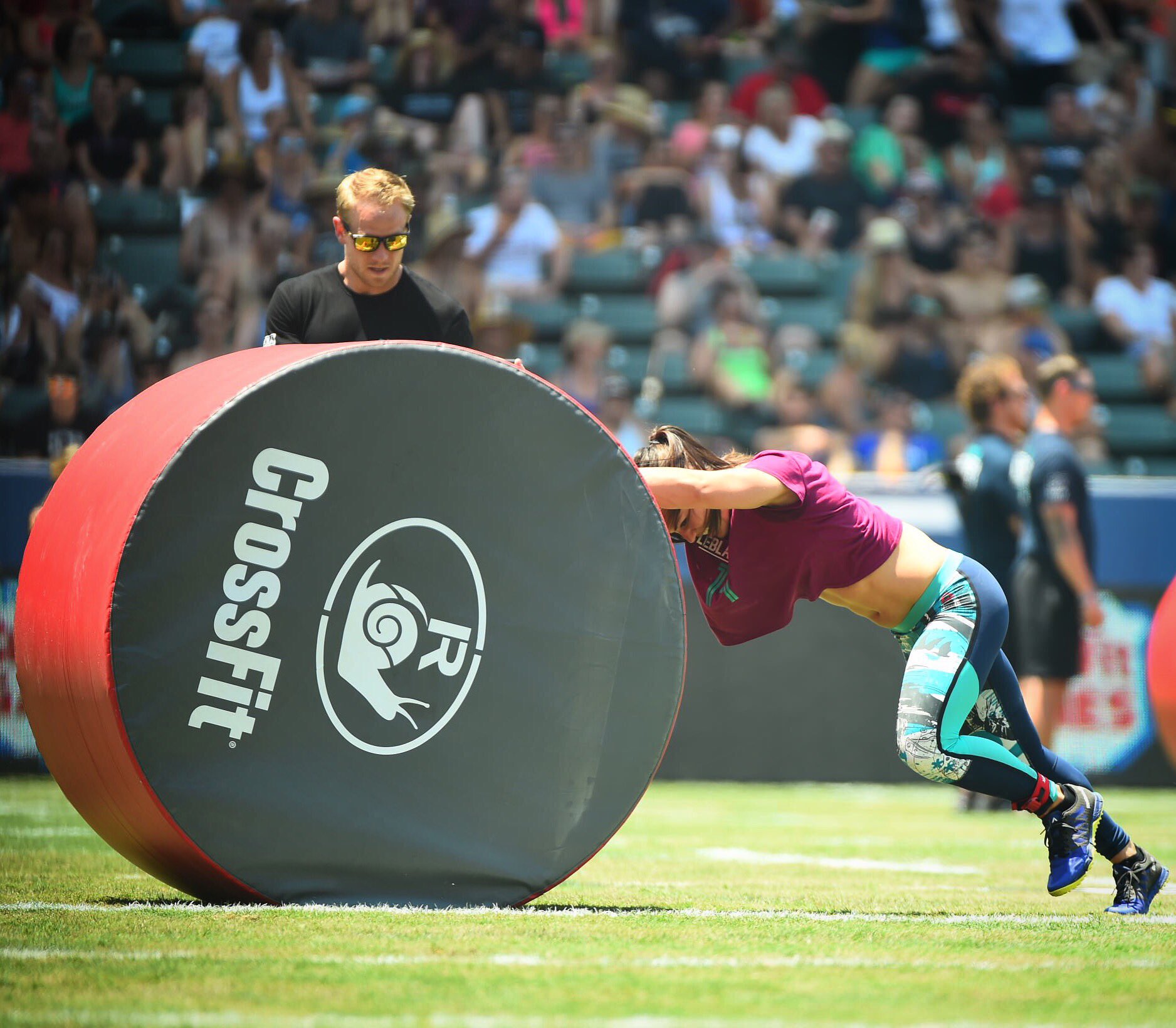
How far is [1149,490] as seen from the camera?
9211 millimetres

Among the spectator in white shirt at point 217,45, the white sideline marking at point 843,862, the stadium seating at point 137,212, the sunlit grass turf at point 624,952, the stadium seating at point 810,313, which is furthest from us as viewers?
the stadium seating at point 810,313

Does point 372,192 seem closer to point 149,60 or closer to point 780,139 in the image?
point 149,60

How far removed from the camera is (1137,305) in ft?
45.0

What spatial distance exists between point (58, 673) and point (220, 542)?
1.89 feet

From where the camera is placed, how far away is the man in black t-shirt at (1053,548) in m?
7.97

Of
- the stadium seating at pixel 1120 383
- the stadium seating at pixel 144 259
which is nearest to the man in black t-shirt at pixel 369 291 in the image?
the stadium seating at pixel 144 259

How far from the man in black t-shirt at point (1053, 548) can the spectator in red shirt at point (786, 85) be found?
6838 mm

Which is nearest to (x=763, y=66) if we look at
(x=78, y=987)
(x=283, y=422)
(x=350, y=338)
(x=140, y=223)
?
(x=140, y=223)

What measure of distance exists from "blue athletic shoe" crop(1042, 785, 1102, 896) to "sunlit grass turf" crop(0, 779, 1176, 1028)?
12cm

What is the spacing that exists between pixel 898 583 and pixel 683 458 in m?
0.73

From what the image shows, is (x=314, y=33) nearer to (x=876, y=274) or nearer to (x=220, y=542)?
(x=876, y=274)

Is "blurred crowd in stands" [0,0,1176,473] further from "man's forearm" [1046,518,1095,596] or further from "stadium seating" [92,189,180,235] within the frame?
"man's forearm" [1046,518,1095,596]

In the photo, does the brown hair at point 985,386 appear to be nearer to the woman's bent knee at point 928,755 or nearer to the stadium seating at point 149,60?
the woman's bent knee at point 928,755

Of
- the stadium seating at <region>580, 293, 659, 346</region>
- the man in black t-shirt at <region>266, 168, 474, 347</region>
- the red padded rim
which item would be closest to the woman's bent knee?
the red padded rim
